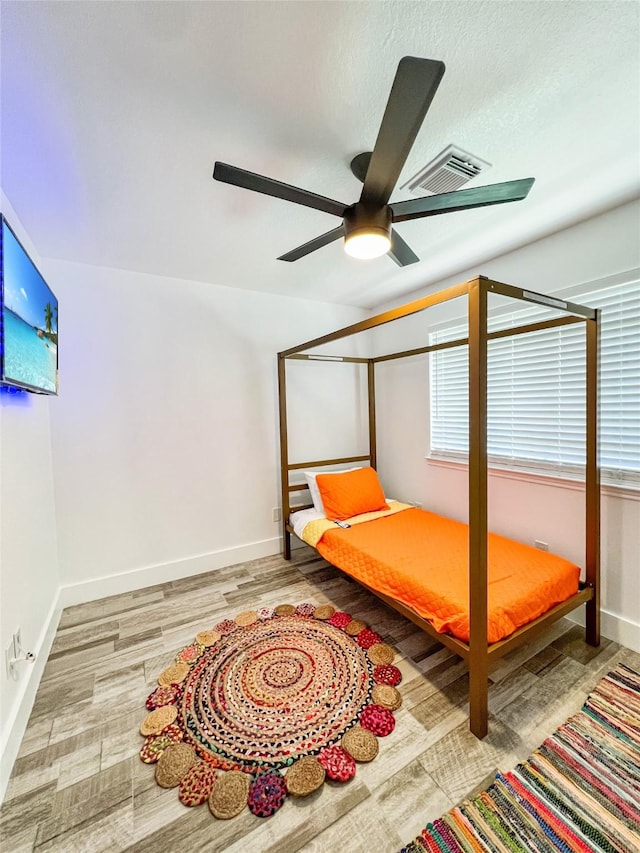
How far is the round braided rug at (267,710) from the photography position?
4.07ft

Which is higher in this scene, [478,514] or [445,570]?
[478,514]

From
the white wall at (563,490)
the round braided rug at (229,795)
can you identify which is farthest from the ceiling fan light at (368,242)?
the round braided rug at (229,795)

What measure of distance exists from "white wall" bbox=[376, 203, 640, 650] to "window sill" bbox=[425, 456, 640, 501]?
10 millimetres

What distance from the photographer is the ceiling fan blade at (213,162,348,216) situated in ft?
3.72

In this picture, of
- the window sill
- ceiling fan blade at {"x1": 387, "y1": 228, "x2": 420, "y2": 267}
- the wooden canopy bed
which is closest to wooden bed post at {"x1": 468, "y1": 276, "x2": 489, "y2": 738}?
the wooden canopy bed

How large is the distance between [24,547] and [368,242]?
219cm

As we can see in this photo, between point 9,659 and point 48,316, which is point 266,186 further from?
point 9,659

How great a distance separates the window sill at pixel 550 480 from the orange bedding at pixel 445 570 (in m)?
0.43

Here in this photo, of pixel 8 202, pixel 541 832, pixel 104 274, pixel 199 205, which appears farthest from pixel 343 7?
pixel 541 832

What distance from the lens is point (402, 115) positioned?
0.95 m

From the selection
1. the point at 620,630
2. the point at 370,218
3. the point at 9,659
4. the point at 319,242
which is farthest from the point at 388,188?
the point at 620,630

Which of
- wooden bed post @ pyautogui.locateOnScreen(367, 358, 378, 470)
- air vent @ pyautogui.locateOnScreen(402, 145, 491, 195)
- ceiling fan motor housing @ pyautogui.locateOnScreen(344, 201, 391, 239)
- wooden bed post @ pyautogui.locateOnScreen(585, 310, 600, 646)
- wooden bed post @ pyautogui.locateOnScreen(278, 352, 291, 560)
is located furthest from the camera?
wooden bed post @ pyautogui.locateOnScreen(367, 358, 378, 470)

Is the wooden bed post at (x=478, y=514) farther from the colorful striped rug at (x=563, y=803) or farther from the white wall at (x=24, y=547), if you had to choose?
the white wall at (x=24, y=547)

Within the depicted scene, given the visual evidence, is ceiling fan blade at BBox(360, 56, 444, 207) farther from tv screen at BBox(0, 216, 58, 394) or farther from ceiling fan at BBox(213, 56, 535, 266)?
tv screen at BBox(0, 216, 58, 394)
